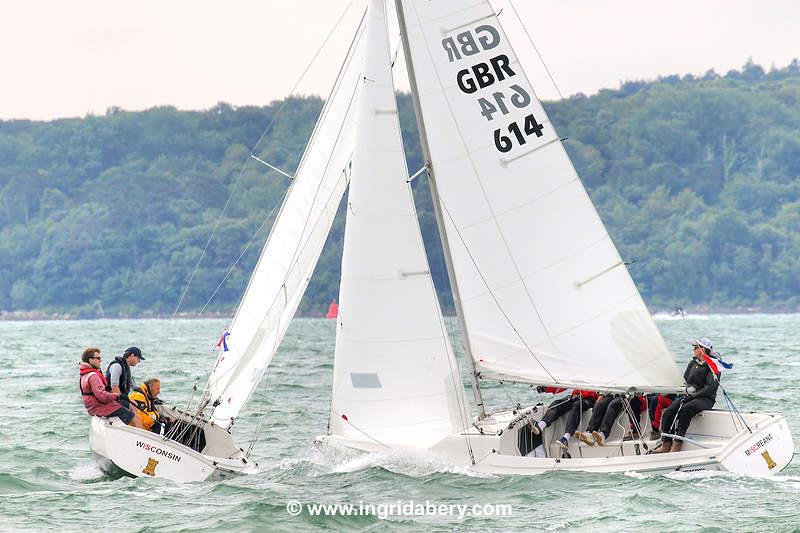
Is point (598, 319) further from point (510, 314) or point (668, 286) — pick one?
point (668, 286)

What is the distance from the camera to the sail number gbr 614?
45.0 feet

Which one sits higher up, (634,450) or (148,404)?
(148,404)

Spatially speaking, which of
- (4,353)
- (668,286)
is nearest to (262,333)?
(4,353)

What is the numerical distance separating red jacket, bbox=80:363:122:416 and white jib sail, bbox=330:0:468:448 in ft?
7.92

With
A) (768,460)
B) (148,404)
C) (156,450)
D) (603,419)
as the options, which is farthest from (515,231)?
(148,404)

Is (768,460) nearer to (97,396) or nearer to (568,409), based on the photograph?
(568,409)

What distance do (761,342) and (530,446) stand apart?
31.3 metres

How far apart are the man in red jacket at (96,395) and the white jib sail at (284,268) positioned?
1.08 metres

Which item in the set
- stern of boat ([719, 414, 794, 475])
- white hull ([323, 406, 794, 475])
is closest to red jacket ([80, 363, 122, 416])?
white hull ([323, 406, 794, 475])

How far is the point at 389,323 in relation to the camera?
1378 centimetres

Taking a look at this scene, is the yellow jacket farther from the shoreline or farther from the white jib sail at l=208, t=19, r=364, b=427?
the shoreline

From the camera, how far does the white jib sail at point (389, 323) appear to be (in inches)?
542

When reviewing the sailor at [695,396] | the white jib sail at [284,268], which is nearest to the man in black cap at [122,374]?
the white jib sail at [284,268]

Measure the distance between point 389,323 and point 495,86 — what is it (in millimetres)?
2658
